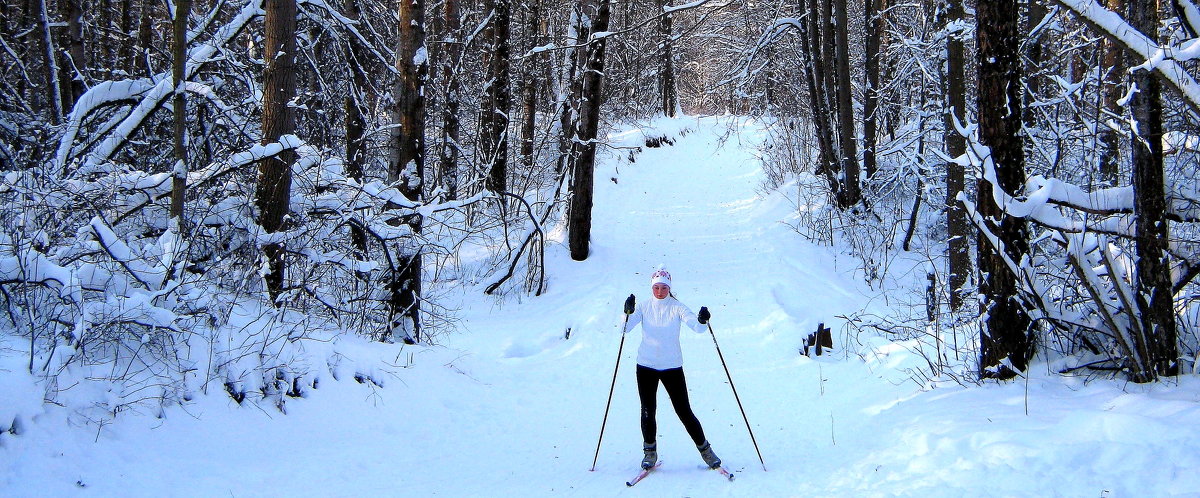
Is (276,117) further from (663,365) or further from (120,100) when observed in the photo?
(663,365)

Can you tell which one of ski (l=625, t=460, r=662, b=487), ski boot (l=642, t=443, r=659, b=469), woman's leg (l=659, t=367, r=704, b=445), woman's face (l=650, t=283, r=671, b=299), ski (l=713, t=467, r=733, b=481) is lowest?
ski (l=625, t=460, r=662, b=487)

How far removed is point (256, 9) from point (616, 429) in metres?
5.73

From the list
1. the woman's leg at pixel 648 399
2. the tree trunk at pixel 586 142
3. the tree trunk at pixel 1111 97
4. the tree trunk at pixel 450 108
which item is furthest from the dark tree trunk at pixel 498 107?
the tree trunk at pixel 1111 97

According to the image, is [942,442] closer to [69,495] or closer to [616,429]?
[616,429]

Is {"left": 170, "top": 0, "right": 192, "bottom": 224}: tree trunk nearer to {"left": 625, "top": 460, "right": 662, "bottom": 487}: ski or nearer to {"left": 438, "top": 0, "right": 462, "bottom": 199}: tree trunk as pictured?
{"left": 625, "top": 460, "right": 662, "bottom": 487}: ski

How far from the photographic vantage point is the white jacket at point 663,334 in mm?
5887

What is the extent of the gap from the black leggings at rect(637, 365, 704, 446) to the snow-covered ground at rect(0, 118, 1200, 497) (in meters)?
0.33

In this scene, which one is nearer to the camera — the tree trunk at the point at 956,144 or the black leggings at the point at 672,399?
the black leggings at the point at 672,399

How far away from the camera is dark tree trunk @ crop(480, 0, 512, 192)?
14.9 meters

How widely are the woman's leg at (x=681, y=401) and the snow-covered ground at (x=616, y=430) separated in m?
0.32

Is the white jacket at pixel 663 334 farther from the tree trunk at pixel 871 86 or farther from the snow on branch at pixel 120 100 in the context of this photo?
the tree trunk at pixel 871 86

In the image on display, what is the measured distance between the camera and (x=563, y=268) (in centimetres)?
1349

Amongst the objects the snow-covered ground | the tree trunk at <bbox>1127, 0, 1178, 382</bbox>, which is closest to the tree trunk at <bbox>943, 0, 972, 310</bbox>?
the snow-covered ground

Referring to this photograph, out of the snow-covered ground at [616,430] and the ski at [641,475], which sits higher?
the snow-covered ground at [616,430]
